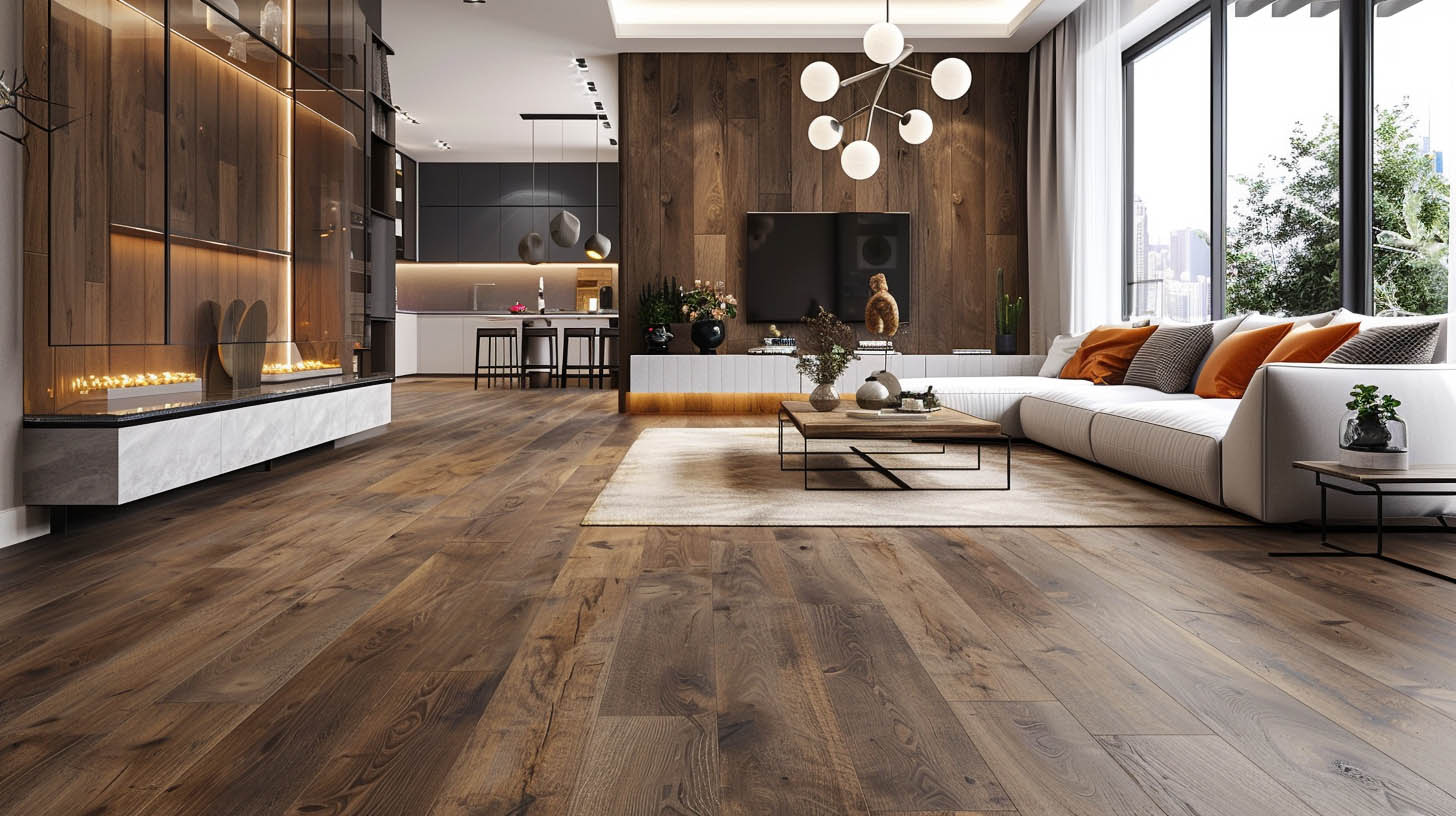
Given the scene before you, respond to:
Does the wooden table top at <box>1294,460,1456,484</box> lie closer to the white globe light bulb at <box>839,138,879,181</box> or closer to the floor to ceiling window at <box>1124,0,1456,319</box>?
the floor to ceiling window at <box>1124,0,1456,319</box>

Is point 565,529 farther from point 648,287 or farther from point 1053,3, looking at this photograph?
point 1053,3

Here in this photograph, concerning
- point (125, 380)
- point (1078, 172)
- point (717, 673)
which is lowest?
point (717, 673)

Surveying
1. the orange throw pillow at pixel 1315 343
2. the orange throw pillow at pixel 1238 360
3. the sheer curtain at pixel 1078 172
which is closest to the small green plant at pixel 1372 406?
the orange throw pillow at pixel 1315 343

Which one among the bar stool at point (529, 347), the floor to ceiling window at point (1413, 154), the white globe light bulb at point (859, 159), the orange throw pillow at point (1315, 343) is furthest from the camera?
the bar stool at point (529, 347)

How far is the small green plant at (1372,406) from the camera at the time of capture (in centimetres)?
256

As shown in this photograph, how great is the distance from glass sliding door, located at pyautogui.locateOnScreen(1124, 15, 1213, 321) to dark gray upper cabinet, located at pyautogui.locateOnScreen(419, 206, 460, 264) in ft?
26.7

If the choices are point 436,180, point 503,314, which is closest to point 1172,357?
point 503,314

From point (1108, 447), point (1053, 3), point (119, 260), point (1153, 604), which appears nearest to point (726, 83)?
point (1053, 3)

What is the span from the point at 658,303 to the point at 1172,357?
12.4 feet

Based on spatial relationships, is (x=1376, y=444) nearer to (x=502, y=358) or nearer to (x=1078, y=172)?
(x=1078, y=172)

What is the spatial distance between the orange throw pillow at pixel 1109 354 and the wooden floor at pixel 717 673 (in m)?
2.41

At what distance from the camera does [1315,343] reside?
3475mm

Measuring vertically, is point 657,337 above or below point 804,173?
below

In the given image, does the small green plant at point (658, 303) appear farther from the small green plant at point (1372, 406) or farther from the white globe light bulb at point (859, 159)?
the small green plant at point (1372, 406)
